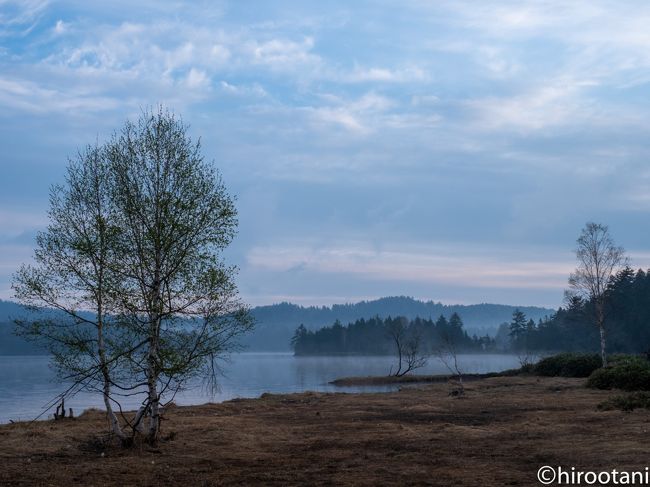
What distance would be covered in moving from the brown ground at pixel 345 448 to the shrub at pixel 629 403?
2.82ft

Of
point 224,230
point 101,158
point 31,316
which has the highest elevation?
point 101,158

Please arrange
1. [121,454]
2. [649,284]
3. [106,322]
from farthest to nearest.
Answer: [649,284], [106,322], [121,454]

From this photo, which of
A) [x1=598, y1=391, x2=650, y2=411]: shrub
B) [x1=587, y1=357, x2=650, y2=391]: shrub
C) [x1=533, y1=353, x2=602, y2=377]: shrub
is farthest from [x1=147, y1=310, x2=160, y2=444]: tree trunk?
[x1=533, y1=353, x2=602, y2=377]: shrub

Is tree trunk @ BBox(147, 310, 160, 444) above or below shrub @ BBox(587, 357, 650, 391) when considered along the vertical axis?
above

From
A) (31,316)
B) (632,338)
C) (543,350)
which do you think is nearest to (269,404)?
(31,316)

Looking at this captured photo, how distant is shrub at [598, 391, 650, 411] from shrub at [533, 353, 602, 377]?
31.3 m

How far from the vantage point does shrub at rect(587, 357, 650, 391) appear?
40.1 m

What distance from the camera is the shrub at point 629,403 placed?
28016mm

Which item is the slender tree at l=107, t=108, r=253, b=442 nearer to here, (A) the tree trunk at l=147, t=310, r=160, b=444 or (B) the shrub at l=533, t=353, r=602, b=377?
(A) the tree trunk at l=147, t=310, r=160, b=444

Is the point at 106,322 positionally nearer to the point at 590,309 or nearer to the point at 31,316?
the point at 31,316

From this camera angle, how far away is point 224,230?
2405cm

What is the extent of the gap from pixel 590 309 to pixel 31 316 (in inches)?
3973

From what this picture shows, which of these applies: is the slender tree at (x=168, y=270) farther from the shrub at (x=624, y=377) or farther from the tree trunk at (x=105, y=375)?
the shrub at (x=624, y=377)

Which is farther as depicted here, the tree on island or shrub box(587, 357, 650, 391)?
shrub box(587, 357, 650, 391)
